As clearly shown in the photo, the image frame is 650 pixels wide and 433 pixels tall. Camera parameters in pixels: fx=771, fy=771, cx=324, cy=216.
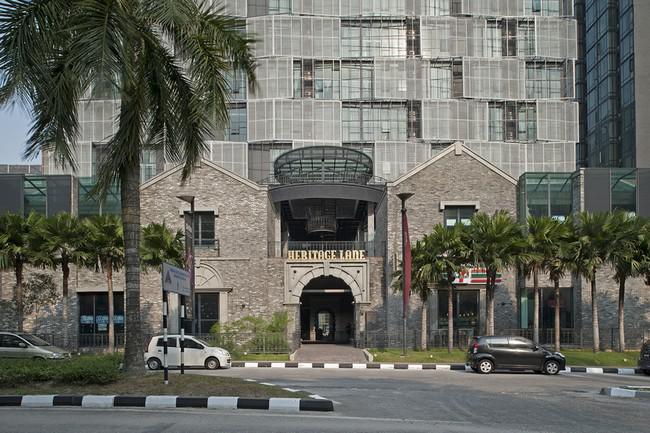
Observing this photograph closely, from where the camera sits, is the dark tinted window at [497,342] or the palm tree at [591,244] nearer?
the dark tinted window at [497,342]

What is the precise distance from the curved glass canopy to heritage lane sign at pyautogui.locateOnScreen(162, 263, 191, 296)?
984 inches

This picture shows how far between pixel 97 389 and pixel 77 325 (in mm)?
25982

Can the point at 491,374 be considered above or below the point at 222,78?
below

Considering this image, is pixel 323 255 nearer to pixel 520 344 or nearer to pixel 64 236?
pixel 64 236

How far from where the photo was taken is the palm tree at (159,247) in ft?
118

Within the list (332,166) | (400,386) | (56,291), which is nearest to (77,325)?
(56,291)

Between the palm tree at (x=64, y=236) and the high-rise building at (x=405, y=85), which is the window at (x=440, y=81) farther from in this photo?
the palm tree at (x=64, y=236)

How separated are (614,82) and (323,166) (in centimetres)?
5286

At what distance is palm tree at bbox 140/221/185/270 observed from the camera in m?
35.9

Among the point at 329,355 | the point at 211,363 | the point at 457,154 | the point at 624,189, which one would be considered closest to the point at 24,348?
the point at 211,363

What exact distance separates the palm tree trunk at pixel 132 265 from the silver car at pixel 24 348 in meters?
14.8

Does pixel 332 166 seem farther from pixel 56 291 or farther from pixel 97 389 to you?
pixel 97 389

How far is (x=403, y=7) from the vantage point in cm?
7925

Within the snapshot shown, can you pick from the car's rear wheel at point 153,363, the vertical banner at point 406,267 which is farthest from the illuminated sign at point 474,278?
the car's rear wheel at point 153,363
